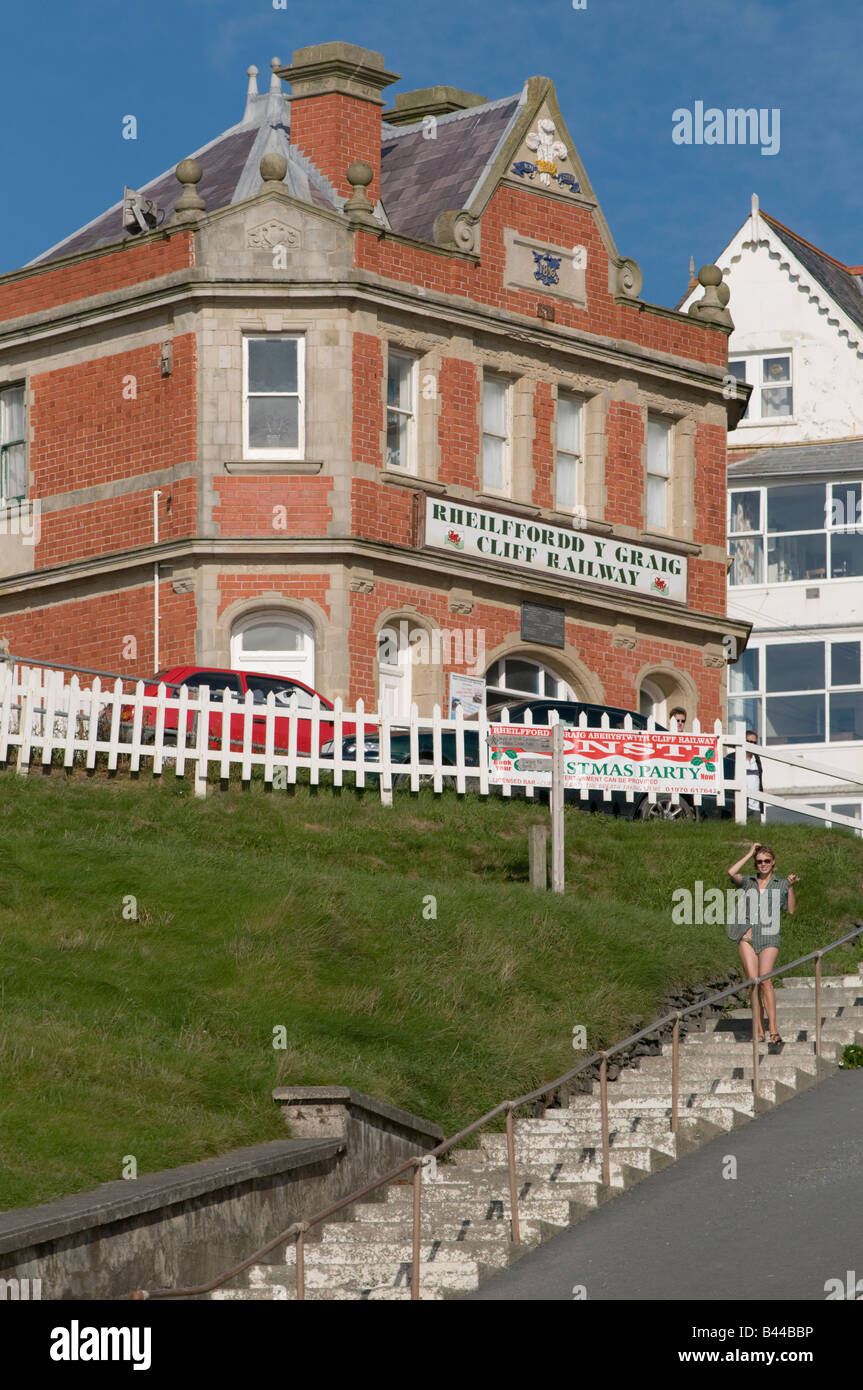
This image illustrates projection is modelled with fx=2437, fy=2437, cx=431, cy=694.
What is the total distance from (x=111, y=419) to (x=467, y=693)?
21.8 ft

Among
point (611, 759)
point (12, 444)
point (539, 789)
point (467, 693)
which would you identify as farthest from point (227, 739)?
point (12, 444)

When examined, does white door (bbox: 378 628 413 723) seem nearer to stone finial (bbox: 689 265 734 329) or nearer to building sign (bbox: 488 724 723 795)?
building sign (bbox: 488 724 723 795)

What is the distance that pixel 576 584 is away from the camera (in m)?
36.9

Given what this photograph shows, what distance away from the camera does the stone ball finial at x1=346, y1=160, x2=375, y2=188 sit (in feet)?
116

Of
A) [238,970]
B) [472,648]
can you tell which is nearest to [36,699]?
[238,970]

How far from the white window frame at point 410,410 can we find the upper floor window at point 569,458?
9.22 ft

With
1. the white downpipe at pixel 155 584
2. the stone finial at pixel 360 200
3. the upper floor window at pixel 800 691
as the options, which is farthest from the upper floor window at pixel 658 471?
the upper floor window at pixel 800 691

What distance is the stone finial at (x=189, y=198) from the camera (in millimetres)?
34844

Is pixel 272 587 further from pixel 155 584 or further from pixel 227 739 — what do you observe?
pixel 227 739

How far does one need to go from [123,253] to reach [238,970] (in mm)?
19594

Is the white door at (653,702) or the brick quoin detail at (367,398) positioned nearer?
the brick quoin detail at (367,398)

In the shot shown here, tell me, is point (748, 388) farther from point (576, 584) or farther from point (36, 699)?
point (36, 699)

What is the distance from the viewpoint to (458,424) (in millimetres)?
36219

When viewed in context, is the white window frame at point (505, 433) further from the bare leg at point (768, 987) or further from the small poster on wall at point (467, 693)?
the bare leg at point (768, 987)
